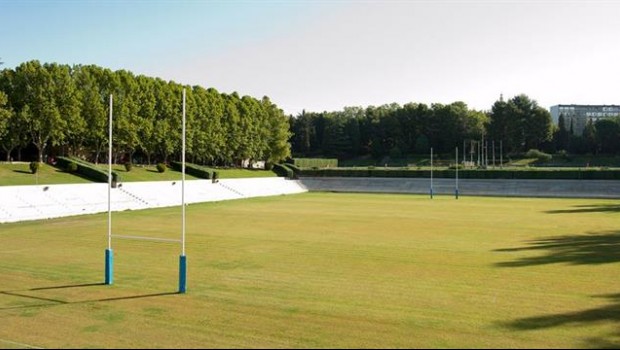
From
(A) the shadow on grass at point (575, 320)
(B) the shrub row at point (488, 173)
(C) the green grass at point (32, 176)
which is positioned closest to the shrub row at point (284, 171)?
(B) the shrub row at point (488, 173)

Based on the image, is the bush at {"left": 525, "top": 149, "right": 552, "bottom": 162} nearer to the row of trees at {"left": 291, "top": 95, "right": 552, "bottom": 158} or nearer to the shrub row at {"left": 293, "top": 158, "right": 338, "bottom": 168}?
the row of trees at {"left": 291, "top": 95, "right": 552, "bottom": 158}

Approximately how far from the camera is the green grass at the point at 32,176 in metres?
41.0

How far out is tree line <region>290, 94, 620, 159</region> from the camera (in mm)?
105562

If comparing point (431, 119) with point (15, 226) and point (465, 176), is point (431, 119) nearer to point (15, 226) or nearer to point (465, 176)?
point (465, 176)

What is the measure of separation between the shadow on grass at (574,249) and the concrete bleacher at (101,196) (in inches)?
1049

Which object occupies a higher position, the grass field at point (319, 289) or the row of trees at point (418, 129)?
the row of trees at point (418, 129)

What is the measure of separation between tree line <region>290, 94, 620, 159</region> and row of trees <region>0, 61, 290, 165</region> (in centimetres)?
4018

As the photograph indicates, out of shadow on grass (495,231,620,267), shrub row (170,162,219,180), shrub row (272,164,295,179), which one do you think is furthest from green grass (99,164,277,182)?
shadow on grass (495,231,620,267)

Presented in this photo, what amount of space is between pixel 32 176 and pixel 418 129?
281 ft

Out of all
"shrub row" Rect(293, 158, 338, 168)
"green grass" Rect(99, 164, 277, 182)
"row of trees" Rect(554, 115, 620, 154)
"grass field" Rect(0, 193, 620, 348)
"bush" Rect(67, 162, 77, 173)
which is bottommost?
"grass field" Rect(0, 193, 620, 348)

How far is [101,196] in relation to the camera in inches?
1640

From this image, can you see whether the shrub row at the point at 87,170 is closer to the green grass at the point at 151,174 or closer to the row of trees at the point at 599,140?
the green grass at the point at 151,174

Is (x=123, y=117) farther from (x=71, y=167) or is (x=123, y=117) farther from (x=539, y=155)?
(x=539, y=155)

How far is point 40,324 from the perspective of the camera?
1063 cm
